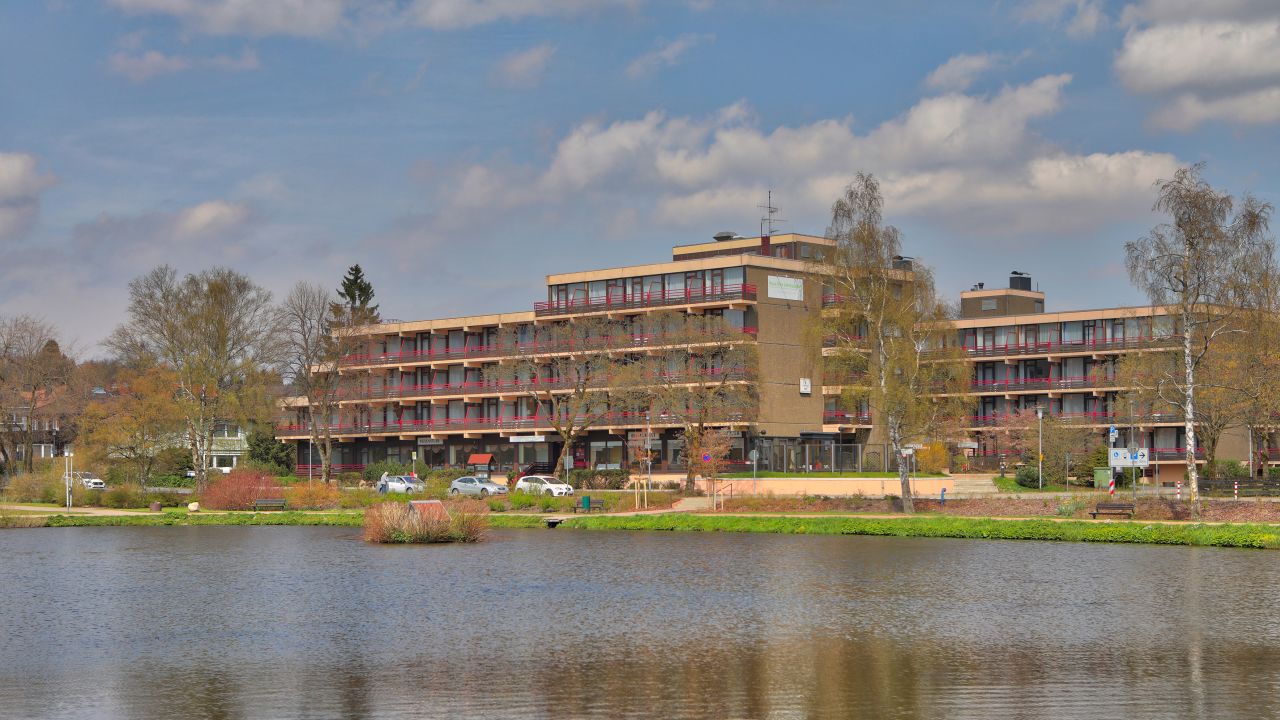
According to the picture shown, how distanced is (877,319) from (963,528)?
16037 millimetres

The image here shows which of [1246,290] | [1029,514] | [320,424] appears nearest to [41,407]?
[320,424]

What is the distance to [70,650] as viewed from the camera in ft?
85.9

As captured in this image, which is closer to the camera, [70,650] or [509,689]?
[509,689]

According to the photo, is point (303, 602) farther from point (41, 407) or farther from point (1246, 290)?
point (41, 407)

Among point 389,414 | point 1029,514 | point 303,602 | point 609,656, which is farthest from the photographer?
point 389,414

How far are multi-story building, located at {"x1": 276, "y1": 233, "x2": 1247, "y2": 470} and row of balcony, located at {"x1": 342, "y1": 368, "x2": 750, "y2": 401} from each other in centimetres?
22

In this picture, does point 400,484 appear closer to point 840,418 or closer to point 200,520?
point 200,520

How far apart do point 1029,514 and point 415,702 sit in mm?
48839

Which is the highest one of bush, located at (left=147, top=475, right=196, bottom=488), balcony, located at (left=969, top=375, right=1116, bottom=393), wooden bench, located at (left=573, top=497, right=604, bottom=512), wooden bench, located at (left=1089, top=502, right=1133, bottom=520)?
balcony, located at (left=969, top=375, right=1116, bottom=393)

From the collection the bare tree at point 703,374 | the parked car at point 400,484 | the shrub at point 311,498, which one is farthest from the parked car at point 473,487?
the bare tree at point 703,374

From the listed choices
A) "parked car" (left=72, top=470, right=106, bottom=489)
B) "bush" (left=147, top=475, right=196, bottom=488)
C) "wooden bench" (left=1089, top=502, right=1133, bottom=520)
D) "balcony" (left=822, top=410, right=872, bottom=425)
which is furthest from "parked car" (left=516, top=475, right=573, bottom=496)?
"wooden bench" (left=1089, top=502, right=1133, bottom=520)

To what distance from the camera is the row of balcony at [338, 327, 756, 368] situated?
103m

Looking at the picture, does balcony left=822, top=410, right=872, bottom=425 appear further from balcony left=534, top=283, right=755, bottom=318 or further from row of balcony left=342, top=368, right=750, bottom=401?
row of balcony left=342, top=368, right=750, bottom=401

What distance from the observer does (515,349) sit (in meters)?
118
